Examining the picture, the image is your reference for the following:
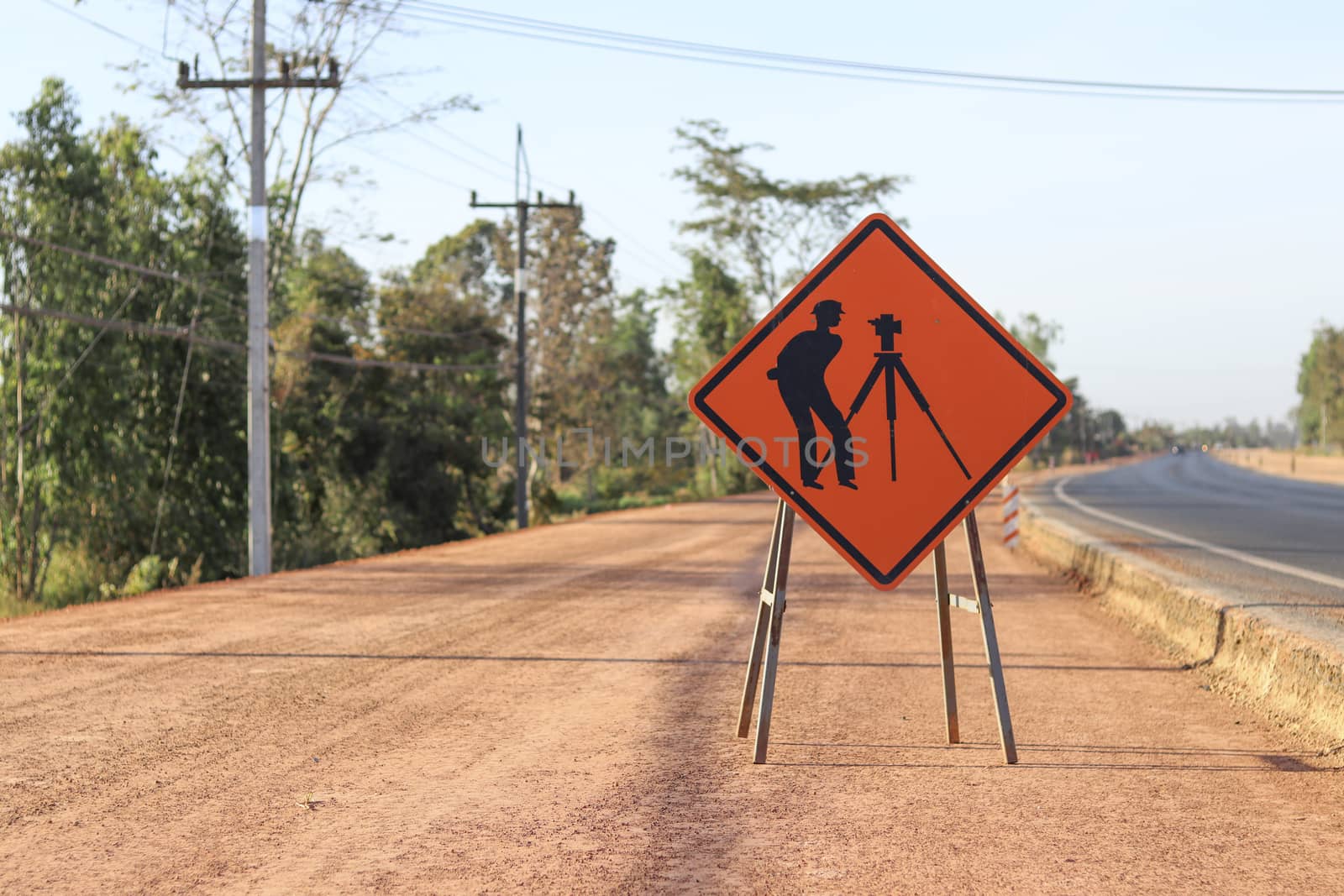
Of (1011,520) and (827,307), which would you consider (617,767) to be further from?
(1011,520)

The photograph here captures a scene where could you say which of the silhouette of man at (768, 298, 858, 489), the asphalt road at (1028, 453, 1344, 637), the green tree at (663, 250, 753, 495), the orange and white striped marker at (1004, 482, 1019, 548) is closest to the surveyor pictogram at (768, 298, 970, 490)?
the silhouette of man at (768, 298, 858, 489)

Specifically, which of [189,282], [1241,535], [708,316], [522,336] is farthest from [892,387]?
[708,316]

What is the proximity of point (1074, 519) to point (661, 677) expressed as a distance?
53.6 feet

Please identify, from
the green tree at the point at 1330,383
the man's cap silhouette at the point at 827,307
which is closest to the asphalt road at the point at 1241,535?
the man's cap silhouette at the point at 827,307

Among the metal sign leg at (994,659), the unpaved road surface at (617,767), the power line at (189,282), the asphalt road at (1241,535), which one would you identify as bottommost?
the unpaved road surface at (617,767)

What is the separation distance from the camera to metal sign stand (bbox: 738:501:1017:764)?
17.9 ft

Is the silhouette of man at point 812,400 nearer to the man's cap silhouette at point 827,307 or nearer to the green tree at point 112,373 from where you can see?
the man's cap silhouette at point 827,307

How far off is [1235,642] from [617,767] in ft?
14.4

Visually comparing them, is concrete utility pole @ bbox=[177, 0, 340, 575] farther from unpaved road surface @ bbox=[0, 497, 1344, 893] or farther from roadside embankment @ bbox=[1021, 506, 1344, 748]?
roadside embankment @ bbox=[1021, 506, 1344, 748]

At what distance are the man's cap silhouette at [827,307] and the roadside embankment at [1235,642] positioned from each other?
10.1 feet

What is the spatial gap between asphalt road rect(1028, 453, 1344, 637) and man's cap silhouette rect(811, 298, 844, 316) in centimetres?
429

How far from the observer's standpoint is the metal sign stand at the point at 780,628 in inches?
215

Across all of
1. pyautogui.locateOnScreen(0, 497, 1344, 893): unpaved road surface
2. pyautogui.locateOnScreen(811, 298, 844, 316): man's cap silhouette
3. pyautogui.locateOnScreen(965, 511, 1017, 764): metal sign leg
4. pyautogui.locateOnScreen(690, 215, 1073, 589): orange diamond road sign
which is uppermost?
pyautogui.locateOnScreen(811, 298, 844, 316): man's cap silhouette

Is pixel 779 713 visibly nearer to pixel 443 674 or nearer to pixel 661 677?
pixel 661 677
